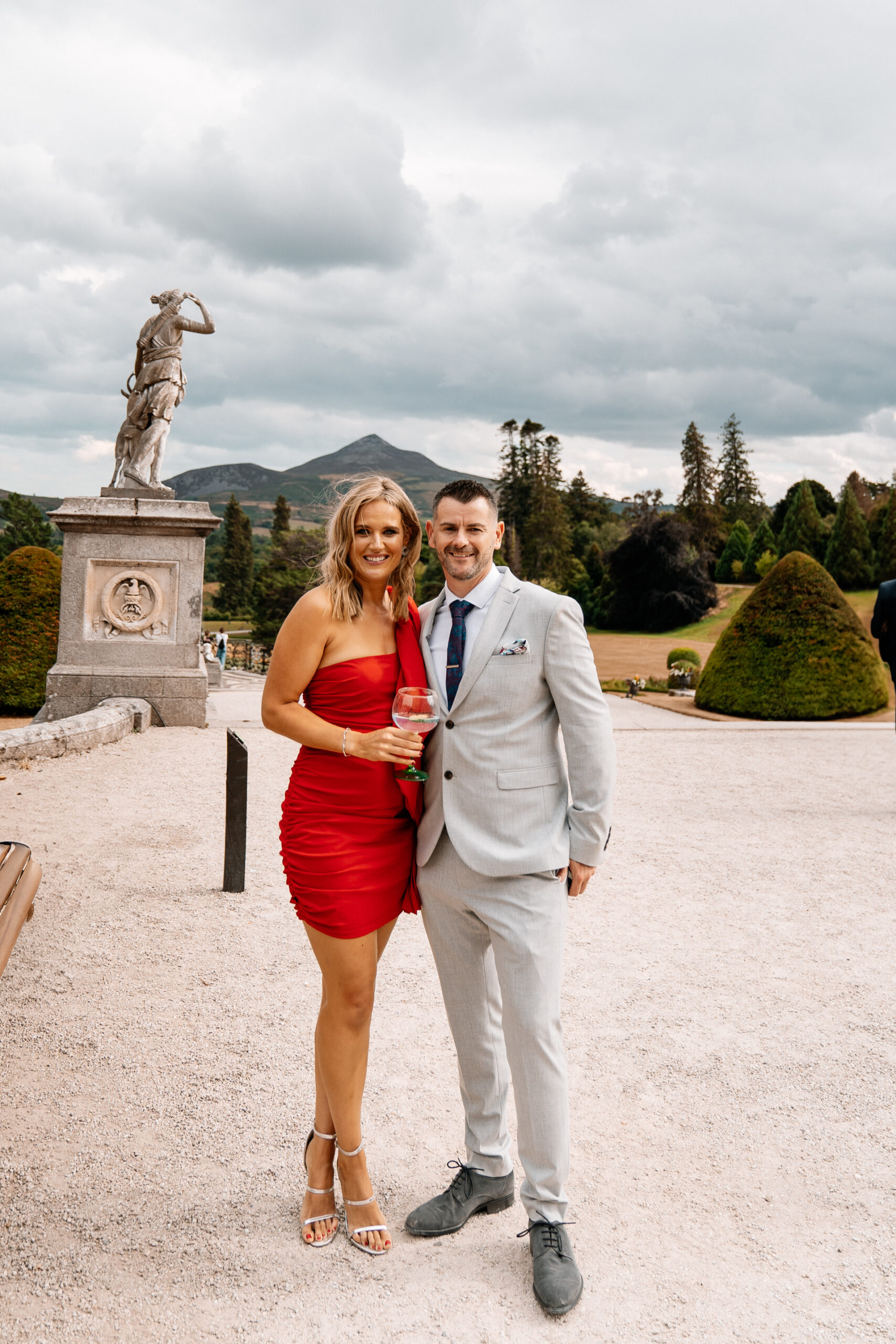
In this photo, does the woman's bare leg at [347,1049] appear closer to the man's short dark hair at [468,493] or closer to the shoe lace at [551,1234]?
the shoe lace at [551,1234]

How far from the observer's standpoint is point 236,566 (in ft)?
251

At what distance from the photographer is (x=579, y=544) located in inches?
2530

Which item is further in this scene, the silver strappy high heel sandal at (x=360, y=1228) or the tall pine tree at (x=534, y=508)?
the tall pine tree at (x=534, y=508)

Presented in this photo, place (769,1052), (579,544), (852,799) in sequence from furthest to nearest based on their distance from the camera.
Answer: (579,544) < (852,799) < (769,1052)

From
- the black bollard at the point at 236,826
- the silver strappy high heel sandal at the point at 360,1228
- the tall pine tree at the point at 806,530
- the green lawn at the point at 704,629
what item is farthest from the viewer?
the tall pine tree at the point at 806,530

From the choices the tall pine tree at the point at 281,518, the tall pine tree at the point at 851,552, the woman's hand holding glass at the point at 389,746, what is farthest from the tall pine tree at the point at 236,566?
the woman's hand holding glass at the point at 389,746

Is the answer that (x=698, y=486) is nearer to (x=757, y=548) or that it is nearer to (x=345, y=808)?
(x=757, y=548)

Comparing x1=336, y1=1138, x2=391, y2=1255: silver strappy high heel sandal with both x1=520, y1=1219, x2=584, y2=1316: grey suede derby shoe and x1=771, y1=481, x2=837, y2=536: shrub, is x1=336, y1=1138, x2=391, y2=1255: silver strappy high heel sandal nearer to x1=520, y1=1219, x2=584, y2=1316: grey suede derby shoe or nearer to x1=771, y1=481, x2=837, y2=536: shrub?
x1=520, y1=1219, x2=584, y2=1316: grey suede derby shoe

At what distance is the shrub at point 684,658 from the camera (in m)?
23.4

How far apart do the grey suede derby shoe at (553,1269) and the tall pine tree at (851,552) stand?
37.4 metres

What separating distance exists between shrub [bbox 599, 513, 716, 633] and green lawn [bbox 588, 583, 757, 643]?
0.42m

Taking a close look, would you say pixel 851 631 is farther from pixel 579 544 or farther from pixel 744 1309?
pixel 579 544

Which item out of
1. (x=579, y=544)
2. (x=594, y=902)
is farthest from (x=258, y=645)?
(x=594, y=902)

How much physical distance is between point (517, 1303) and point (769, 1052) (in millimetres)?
1822
